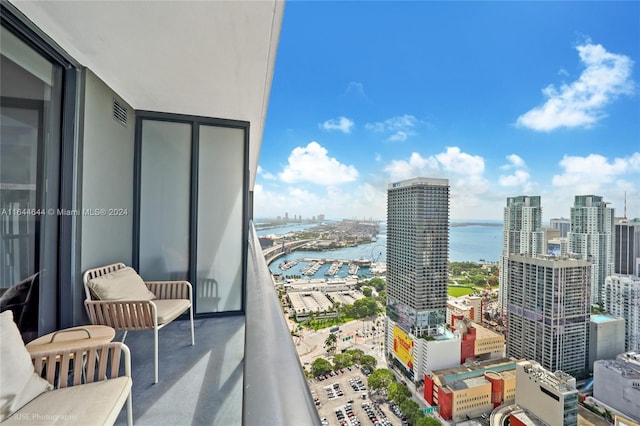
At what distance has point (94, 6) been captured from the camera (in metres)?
1.50

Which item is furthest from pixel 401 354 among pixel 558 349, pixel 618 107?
pixel 618 107

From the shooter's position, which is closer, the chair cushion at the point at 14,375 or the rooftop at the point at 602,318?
the chair cushion at the point at 14,375

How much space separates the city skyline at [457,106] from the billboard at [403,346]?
433cm

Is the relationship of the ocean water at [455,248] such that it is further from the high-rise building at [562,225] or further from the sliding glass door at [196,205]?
the sliding glass door at [196,205]

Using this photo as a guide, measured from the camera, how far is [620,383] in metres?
5.71

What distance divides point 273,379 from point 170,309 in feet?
6.72

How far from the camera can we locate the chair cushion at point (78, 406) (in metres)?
0.99

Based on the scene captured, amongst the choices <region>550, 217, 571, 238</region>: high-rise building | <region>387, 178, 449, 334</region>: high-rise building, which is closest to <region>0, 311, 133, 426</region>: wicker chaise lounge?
<region>387, 178, 449, 334</region>: high-rise building

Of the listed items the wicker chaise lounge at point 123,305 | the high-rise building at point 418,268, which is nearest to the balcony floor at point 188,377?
the wicker chaise lounge at point 123,305

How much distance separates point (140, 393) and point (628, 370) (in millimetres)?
9168

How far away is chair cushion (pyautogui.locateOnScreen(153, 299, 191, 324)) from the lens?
2.03 meters

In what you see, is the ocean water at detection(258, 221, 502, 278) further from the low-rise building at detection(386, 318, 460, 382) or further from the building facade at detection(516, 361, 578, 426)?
the building facade at detection(516, 361, 578, 426)

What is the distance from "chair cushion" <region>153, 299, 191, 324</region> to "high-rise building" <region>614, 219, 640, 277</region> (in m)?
10.0

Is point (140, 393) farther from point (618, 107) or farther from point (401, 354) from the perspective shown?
point (618, 107)
